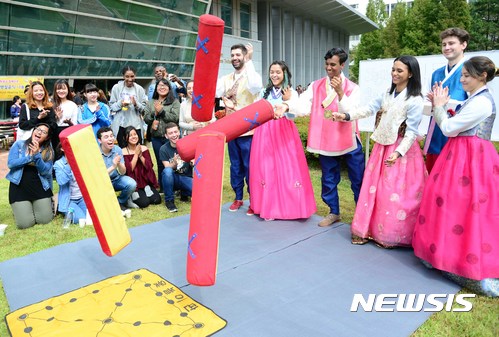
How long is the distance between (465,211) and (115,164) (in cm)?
363

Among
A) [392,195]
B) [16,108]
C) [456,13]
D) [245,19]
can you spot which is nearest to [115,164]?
[392,195]

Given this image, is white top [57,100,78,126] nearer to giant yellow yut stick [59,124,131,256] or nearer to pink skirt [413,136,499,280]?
giant yellow yut stick [59,124,131,256]

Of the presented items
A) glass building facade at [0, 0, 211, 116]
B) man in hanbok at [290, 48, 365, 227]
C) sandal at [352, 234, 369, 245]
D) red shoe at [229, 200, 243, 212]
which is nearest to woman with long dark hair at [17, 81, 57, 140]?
red shoe at [229, 200, 243, 212]

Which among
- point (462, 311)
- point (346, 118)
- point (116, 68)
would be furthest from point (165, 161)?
point (116, 68)

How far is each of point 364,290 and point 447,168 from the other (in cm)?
109

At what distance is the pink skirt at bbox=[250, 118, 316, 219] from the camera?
172 inches

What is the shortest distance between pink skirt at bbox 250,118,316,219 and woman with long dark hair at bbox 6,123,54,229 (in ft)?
7.74

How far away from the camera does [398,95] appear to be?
3.51 m

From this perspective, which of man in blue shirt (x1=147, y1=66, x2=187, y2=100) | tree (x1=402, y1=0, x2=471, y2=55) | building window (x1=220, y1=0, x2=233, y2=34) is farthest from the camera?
tree (x1=402, y1=0, x2=471, y2=55)

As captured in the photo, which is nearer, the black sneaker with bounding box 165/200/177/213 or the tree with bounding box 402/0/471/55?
the black sneaker with bounding box 165/200/177/213

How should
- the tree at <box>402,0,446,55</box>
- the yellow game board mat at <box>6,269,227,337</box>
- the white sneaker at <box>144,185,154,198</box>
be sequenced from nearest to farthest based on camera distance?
the yellow game board mat at <box>6,269,227,337</box> < the white sneaker at <box>144,185,154,198</box> < the tree at <box>402,0,446,55</box>

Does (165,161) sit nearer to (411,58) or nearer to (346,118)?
(346,118)

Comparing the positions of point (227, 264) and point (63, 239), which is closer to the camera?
point (227, 264)

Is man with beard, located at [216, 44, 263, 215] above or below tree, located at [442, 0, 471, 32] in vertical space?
below
